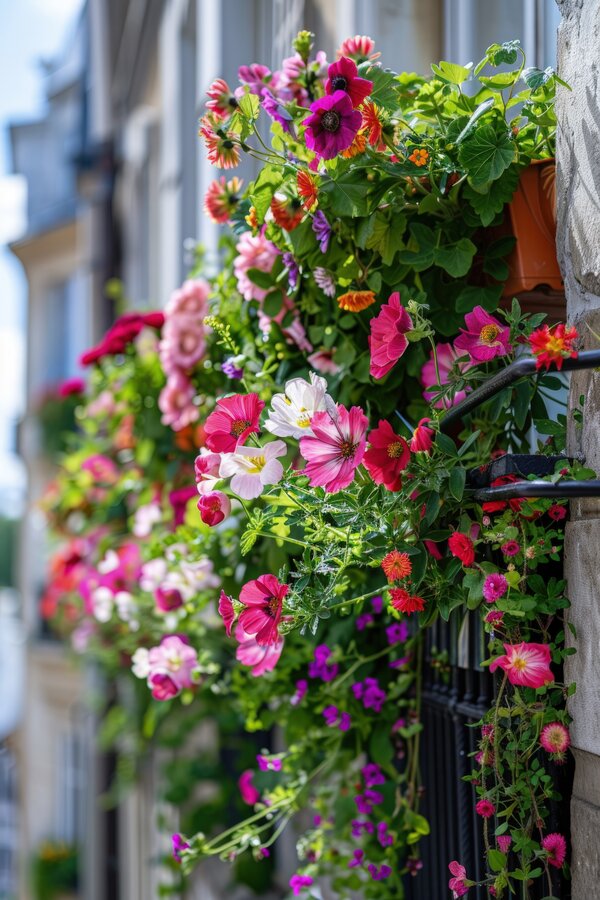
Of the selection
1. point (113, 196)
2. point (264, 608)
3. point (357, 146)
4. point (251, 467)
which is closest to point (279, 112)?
point (357, 146)

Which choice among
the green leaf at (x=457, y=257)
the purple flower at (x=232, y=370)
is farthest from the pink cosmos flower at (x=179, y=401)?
the green leaf at (x=457, y=257)

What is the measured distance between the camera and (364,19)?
248cm

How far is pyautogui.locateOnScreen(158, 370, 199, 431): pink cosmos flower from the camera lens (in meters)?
2.46

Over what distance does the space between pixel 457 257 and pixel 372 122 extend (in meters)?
0.25

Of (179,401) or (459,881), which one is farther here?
(179,401)

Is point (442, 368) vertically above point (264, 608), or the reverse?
point (442, 368)

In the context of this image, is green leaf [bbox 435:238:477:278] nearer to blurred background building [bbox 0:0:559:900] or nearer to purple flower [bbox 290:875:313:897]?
blurred background building [bbox 0:0:559:900]

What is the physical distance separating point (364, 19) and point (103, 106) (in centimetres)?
634

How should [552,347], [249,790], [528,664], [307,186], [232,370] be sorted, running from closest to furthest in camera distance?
[552,347] → [528,664] → [307,186] → [232,370] → [249,790]

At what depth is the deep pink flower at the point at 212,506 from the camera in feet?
4.88

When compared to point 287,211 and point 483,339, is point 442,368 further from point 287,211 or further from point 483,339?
point 287,211

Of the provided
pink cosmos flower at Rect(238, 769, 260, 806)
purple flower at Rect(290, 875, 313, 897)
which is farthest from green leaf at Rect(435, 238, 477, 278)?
pink cosmos flower at Rect(238, 769, 260, 806)

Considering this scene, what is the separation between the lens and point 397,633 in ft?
6.24

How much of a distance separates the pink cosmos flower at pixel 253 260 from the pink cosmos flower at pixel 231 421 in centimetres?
51
